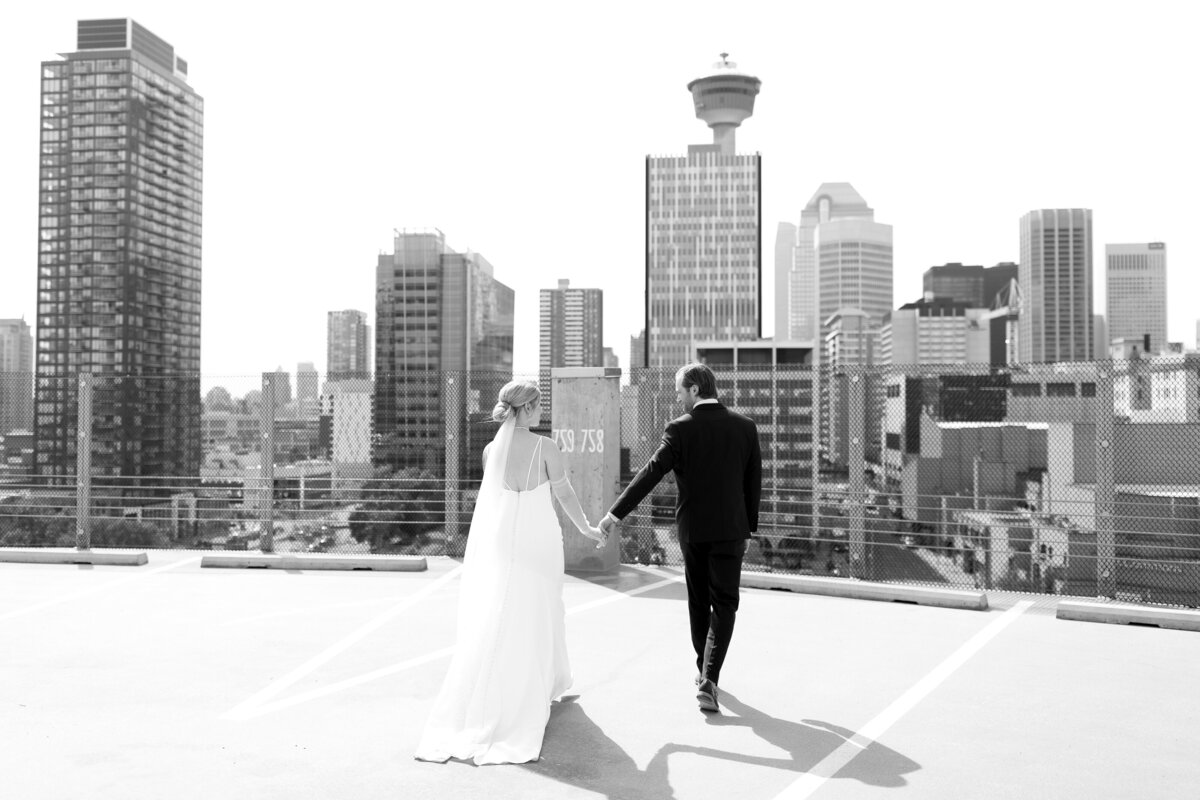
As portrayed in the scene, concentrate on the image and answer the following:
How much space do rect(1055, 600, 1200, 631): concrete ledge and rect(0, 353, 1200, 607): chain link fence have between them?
100 cm

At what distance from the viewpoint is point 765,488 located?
13086 millimetres

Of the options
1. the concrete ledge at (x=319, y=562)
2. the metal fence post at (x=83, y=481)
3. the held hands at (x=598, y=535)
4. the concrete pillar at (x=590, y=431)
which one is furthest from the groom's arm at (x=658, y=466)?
the metal fence post at (x=83, y=481)

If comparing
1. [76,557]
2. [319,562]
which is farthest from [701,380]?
[76,557]

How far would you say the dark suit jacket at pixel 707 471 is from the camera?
20.4 ft

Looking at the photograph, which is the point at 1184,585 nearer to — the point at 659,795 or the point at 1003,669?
the point at 1003,669

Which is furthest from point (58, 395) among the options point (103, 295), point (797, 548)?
point (103, 295)

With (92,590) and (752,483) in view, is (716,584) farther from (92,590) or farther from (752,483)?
(92,590)

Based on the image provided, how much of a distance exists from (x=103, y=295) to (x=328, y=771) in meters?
207

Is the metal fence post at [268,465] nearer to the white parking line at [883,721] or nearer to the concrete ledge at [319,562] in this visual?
the concrete ledge at [319,562]

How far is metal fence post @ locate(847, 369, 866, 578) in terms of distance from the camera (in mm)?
10914

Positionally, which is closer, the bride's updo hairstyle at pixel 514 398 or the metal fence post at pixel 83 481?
the bride's updo hairstyle at pixel 514 398

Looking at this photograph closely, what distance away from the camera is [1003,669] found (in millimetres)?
7234

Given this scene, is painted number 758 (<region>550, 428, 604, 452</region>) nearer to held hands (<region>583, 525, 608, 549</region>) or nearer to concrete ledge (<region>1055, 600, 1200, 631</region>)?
concrete ledge (<region>1055, 600, 1200, 631</region>)

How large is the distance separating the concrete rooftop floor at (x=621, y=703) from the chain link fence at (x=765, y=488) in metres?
1.24
